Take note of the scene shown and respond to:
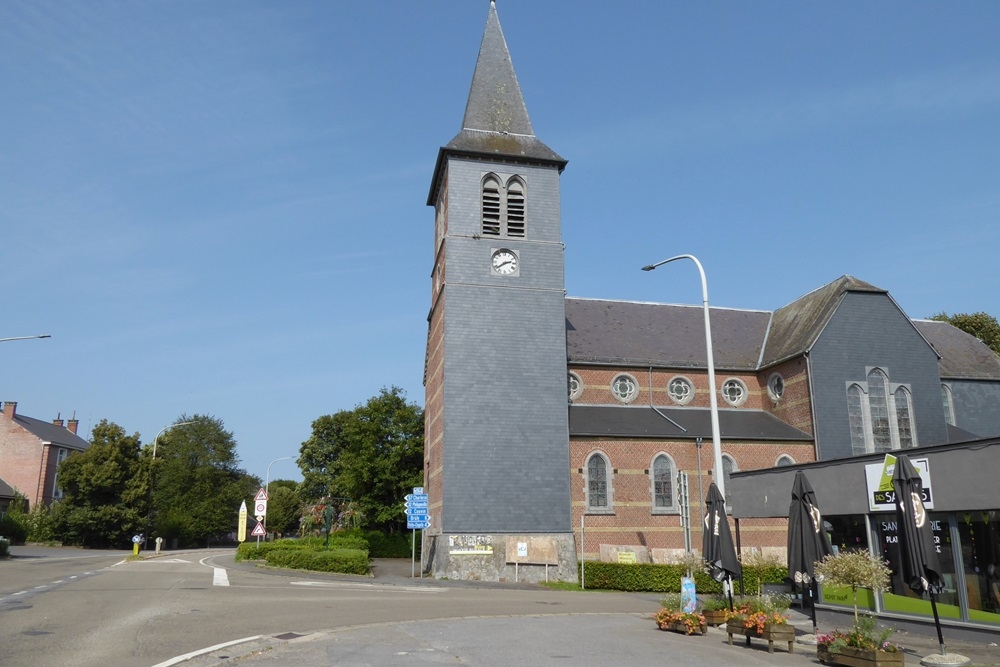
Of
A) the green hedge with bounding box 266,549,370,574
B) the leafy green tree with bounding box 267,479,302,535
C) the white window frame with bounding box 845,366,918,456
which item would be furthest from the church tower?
the leafy green tree with bounding box 267,479,302,535

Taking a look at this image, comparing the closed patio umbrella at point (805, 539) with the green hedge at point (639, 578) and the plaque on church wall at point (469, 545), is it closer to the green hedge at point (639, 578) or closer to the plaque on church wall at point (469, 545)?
the green hedge at point (639, 578)

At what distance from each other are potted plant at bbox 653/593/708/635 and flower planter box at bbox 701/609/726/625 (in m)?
0.53

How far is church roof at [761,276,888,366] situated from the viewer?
109 feet

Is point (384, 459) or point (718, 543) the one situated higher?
point (384, 459)

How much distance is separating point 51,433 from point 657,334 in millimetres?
56373

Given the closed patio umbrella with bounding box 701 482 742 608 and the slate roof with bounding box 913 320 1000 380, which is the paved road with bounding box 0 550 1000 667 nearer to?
the closed patio umbrella with bounding box 701 482 742 608

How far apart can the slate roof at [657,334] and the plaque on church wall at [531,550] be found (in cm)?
859

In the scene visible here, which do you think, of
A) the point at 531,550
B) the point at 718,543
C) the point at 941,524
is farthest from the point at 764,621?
Answer: the point at 531,550

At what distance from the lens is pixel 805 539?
12977 mm

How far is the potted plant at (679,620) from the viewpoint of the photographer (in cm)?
1387

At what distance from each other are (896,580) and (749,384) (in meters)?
22.3

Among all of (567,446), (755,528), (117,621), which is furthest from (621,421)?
(117,621)

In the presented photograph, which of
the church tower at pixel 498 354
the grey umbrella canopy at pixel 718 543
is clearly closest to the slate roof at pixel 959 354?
the church tower at pixel 498 354

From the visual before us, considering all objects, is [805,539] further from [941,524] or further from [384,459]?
[384,459]
